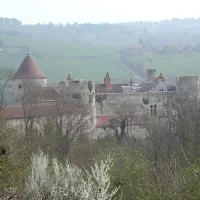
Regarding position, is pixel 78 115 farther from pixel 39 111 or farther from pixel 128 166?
pixel 128 166

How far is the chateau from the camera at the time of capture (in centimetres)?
3407

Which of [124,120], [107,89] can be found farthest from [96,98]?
[107,89]

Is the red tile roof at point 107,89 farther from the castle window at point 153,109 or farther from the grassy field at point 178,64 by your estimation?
the grassy field at point 178,64

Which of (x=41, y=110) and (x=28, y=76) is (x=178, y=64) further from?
(x=41, y=110)

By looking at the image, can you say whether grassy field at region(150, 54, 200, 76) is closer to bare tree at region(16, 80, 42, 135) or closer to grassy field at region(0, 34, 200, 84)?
grassy field at region(0, 34, 200, 84)

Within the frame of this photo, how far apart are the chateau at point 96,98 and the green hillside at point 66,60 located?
3698cm

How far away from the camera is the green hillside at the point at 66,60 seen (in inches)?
3425

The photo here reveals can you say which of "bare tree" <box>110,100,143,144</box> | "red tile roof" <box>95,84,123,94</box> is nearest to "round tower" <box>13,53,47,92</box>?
"red tile roof" <box>95,84,123,94</box>

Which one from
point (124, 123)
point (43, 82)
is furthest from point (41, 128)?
point (43, 82)

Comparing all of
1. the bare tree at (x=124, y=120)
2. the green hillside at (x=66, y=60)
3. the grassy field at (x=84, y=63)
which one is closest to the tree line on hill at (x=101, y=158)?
the bare tree at (x=124, y=120)

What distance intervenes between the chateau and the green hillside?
36977mm

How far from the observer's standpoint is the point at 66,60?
97.9 meters

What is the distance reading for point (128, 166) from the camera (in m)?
16.8

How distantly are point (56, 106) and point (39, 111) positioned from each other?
1.00 m
